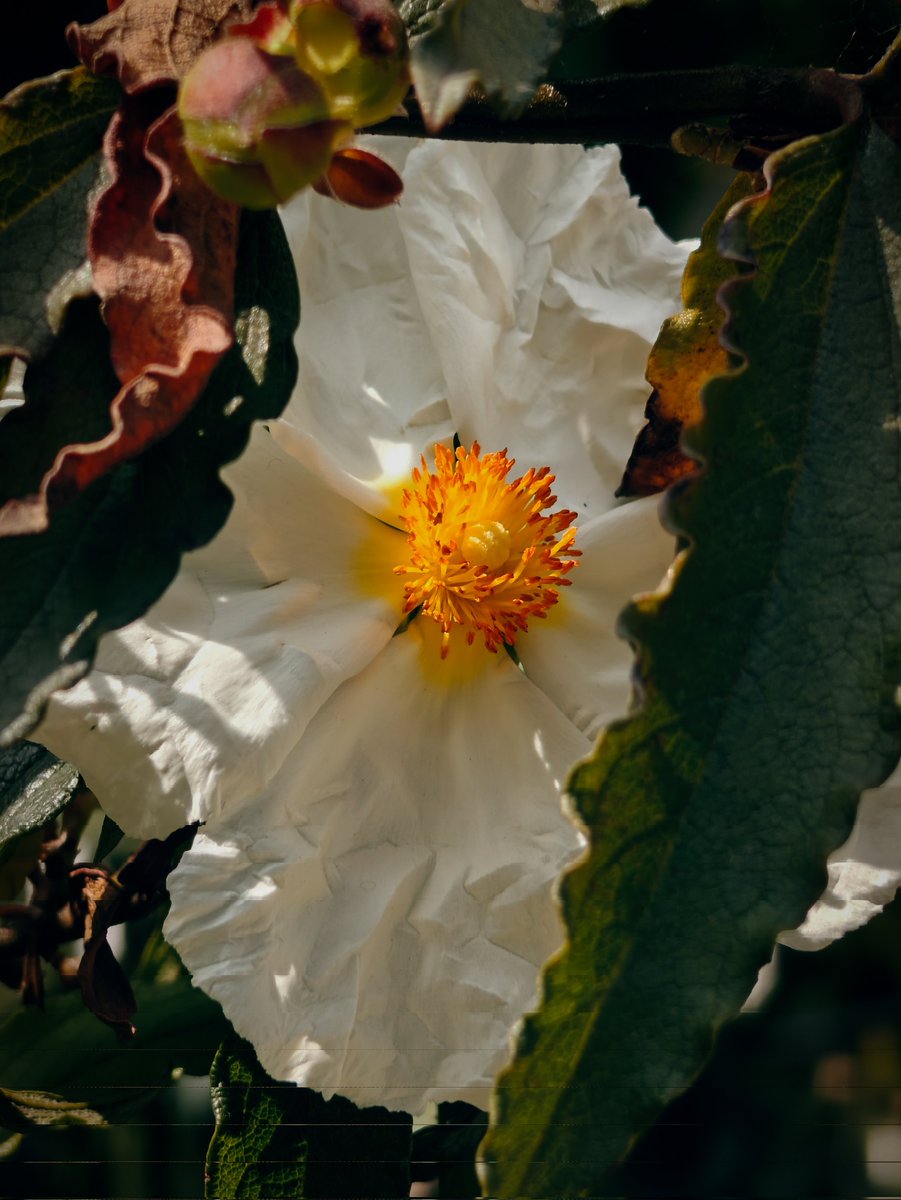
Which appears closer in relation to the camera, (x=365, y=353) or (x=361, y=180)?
(x=361, y=180)

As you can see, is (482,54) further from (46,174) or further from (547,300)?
(547,300)

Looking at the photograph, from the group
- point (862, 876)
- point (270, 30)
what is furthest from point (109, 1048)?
point (270, 30)

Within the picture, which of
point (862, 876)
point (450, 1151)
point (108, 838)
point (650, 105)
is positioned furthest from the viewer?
point (450, 1151)

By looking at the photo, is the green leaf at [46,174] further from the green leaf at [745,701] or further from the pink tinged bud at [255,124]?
the green leaf at [745,701]

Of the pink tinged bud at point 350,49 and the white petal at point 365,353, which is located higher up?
the pink tinged bud at point 350,49

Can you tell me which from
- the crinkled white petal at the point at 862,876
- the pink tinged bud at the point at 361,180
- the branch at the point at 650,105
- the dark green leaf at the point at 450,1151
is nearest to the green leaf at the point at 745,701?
the branch at the point at 650,105
